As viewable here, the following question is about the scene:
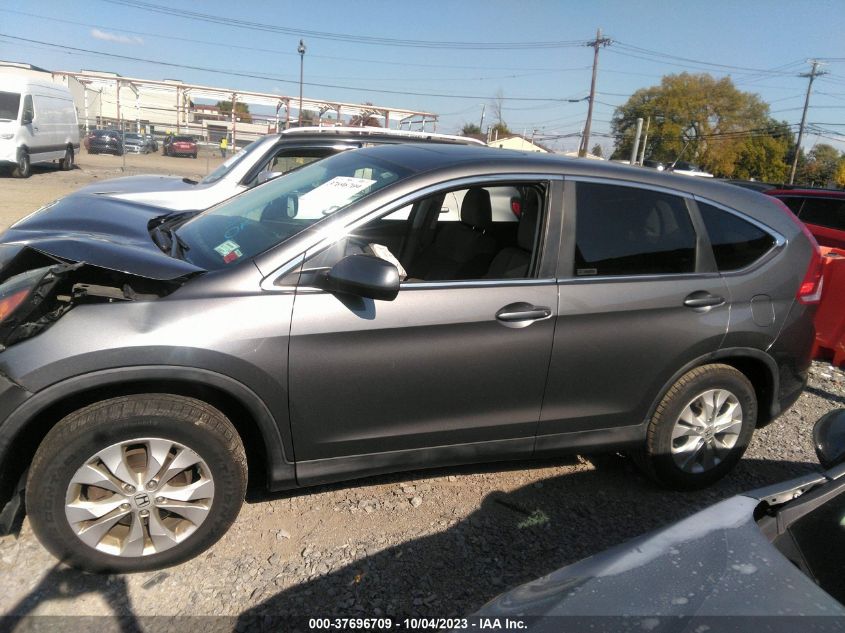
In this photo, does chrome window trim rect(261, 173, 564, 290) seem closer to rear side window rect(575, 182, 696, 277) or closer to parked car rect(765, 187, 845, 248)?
rear side window rect(575, 182, 696, 277)

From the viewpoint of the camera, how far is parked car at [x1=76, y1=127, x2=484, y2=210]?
18.7ft

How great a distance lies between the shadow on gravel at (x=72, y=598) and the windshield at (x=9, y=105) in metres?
18.8

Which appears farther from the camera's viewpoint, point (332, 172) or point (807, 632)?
point (332, 172)

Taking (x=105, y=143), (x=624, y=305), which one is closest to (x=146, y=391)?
(x=624, y=305)

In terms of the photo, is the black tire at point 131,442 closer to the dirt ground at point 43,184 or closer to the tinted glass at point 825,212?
the dirt ground at point 43,184

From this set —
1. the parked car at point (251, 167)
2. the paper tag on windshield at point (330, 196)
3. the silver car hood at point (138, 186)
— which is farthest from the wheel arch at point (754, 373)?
the silver car hood at point (138, 186)

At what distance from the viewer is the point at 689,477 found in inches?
140

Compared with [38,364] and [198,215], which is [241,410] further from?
[198,215]

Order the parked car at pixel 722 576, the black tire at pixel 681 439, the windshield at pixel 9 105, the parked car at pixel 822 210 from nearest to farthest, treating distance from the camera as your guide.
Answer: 1. the parked car at pixel 722 576
2. the black tire at pixel 681 439
3. the parked car at pixel 822 210
4. the windshield at pixel 9 105

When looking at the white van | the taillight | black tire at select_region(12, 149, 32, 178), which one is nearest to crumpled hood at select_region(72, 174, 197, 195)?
the taillight

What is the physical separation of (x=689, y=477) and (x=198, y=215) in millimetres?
3167

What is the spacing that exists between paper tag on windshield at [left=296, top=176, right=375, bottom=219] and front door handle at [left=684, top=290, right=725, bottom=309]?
1.73m

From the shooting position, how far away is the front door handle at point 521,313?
9.46 feet

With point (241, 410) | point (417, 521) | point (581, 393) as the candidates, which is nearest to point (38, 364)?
point (241, 410)
